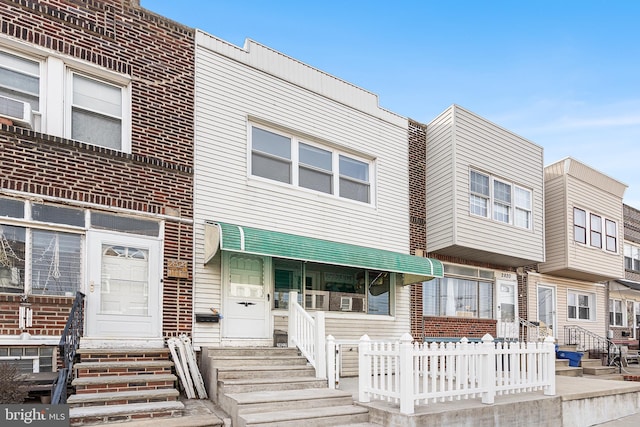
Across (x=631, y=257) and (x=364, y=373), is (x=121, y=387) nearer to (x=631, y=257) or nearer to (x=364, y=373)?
(x=364, y=373)

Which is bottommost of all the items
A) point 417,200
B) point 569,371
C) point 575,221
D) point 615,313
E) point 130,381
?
point 569,371

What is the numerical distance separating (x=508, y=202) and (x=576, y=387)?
5.86m

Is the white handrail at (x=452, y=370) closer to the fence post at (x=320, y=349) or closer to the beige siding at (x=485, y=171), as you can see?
the fence post at (x=320, y=349)

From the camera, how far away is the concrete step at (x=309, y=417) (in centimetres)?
671

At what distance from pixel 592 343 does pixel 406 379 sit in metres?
14.4

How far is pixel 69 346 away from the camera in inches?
279

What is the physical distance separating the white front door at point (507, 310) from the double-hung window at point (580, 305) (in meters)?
3.67

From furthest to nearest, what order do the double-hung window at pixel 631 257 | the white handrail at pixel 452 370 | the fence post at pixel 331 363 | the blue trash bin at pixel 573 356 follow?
the double-hung window at pixel 631 257 < the blue trash bin at pixel 573 356 < the fence post at pixel 331 363 < the white handrail at pixel 452 370

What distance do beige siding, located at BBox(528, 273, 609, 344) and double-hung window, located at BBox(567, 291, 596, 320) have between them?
134 mm

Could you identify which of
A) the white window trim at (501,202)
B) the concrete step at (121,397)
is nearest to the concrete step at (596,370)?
the white window trim at (501,202)

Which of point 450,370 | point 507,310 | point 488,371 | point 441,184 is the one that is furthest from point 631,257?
point 450,370

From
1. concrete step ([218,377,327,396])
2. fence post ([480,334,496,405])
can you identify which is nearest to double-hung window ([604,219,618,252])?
fence post ([480,334,496,405])

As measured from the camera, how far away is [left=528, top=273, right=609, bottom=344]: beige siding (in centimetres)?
1673

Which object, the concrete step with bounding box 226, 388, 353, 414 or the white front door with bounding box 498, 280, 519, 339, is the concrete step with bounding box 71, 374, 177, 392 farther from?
the white front door with bounding box 498, 280, 519, 339
